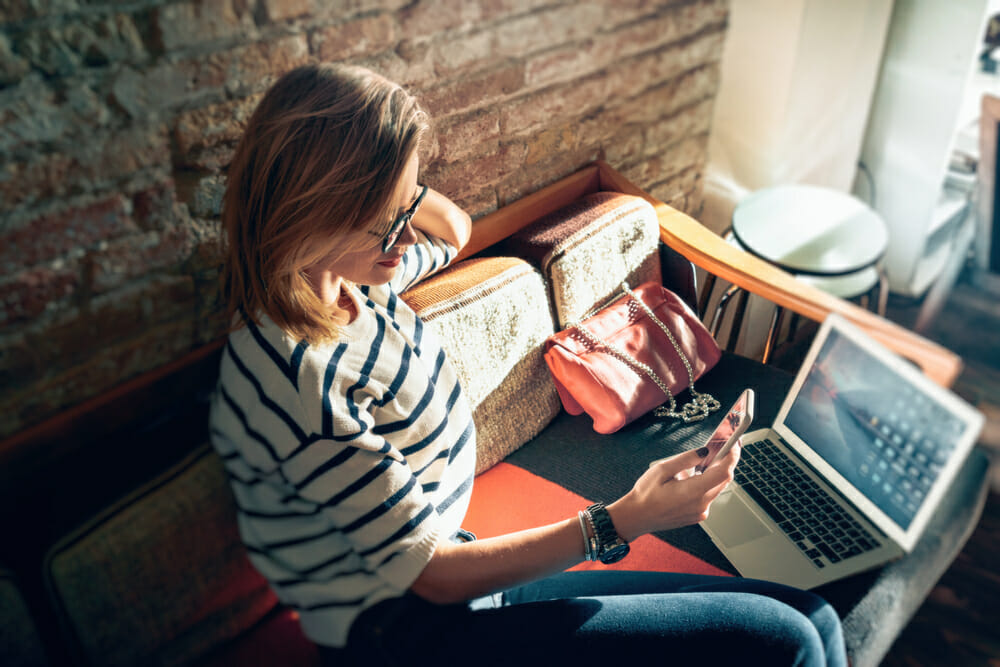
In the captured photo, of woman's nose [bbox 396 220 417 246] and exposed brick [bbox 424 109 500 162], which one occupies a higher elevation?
woman's nose [bbox 396 220 417 246]

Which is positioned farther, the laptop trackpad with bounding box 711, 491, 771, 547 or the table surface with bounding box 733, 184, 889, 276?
the table surface with bounding box 733, 184, 889, 276

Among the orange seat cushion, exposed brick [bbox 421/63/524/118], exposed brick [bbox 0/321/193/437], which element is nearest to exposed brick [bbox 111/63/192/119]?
exposed brick [bbox 0/321/193/437]

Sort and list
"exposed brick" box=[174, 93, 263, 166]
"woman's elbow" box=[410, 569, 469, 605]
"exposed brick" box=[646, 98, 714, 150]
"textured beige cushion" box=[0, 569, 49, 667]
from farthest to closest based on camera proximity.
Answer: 1. "exposed brick" box=[646, 98, 714, 150]
2. "exposed brick" box=[174, 93, 263, 166]
3. "woman's elbow" box=[410, 569, 469, 605]
4. "textured beige cushion" box=[0, 569, 49, 667]

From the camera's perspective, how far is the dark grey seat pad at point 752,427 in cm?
104

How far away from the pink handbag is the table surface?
1.60 ft

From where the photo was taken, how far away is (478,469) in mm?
1314

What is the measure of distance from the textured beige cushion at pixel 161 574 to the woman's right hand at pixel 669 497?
1.80 feet

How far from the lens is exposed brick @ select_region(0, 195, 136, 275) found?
0.87 m

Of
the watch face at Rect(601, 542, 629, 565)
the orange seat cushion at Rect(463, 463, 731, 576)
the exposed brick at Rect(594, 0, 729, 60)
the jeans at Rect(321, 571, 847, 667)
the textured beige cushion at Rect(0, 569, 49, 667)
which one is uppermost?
the exposed brick at Rect(594, 0, 729, 60)

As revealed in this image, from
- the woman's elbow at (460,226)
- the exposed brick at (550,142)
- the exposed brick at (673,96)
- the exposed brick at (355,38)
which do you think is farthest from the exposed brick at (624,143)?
the exposed brick at (355,38)

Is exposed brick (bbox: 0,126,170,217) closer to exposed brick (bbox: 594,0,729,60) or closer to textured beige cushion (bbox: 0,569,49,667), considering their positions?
textured beige cushion (bbox: 0,569,49,667)

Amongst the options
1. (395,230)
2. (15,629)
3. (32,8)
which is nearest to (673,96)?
(395,230)

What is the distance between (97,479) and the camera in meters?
0.90

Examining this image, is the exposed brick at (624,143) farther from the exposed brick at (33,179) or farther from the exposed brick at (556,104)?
the exposed brick at (33,179)
